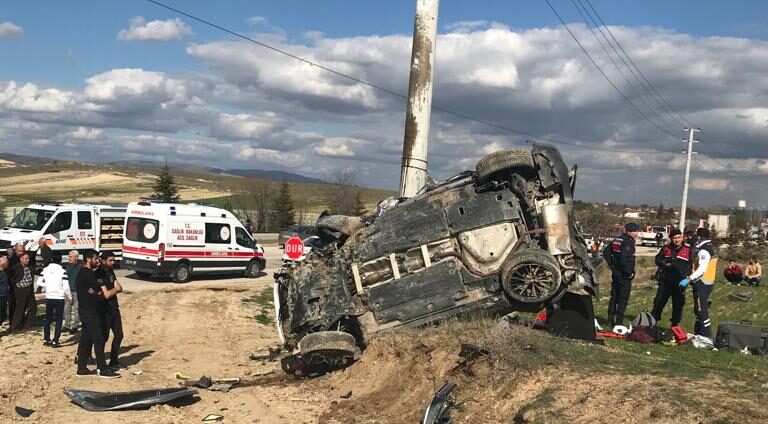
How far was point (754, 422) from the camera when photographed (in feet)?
15.5

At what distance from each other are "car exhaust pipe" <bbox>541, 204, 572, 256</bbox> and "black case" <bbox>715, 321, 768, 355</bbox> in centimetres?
286

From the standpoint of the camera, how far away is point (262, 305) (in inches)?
642

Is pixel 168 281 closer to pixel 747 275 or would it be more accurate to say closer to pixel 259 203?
pixel 747 275

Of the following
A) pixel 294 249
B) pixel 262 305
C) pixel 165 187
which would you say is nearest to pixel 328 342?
pixel 294 249

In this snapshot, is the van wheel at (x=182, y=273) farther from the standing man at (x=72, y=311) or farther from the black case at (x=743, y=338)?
the black case at (x=743, y=338)

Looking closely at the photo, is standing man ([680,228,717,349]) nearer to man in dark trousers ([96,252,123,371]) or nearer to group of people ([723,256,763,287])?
man in dark trousers ([96,252,123,371])

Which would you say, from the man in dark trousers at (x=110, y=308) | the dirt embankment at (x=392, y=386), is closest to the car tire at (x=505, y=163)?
the dirt embankment at (x=392, y=386)

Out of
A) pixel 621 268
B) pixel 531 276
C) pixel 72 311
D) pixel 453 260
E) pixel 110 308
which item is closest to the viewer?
pixel 531 276

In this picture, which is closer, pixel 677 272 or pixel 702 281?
pixel 702 281

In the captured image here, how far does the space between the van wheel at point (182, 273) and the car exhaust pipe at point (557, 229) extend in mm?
13262

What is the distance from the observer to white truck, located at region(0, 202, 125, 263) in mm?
Answer: 18000

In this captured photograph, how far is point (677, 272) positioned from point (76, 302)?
10.4 m

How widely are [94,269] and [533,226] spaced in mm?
6205

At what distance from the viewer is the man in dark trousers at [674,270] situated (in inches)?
396
